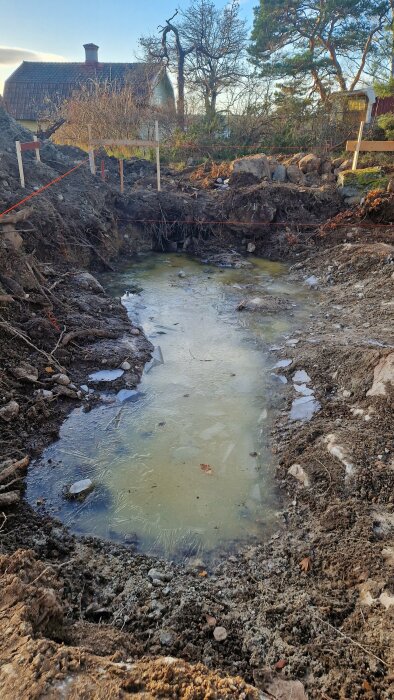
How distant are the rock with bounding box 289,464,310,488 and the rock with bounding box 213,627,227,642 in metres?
1.41

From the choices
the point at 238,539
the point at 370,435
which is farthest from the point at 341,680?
the point at 370,435

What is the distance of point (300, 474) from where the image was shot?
3.72 m

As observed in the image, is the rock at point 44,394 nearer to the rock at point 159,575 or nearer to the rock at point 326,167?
the rock at point 159,575

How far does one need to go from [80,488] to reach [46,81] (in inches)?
1065

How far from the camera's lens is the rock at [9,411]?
A: 4.09 m

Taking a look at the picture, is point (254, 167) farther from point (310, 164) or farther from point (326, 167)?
point (326, 167)

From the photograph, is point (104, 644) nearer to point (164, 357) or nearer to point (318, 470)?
point (318, 470)

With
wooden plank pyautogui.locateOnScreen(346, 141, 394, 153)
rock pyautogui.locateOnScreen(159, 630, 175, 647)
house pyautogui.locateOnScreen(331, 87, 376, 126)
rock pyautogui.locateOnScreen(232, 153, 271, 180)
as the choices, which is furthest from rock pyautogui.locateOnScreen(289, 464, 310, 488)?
house pyautogui.locateOnScreen(331, 87, 376, 126)

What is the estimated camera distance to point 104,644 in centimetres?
208

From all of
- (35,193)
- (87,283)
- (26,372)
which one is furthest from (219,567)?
(35,193)

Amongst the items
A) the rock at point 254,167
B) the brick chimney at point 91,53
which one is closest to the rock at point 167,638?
the rock at point 254,167

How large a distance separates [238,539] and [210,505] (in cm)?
39

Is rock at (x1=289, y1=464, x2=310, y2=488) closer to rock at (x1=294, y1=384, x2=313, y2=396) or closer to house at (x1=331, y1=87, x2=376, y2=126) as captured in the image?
rock at (x1=294, y1=384, x2=313, y2=396)

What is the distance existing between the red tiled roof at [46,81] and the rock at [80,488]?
908 inches
